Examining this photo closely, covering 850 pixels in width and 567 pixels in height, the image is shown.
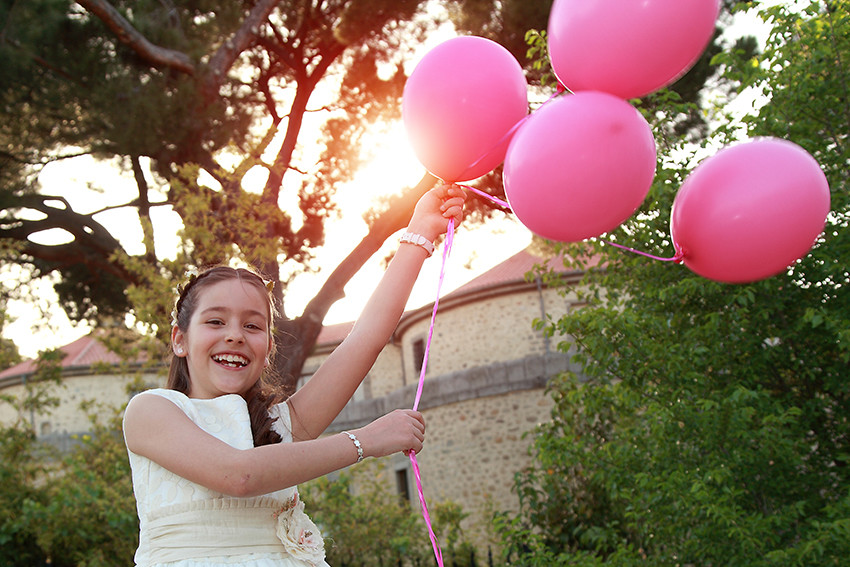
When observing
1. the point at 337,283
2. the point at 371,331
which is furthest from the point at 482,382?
the point at 371,331

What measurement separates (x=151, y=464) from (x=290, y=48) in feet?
29.5

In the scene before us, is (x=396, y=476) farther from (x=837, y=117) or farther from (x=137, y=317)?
(x=837, y=117)

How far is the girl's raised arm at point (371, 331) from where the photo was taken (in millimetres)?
2041

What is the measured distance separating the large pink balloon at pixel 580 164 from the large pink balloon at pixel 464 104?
215mm

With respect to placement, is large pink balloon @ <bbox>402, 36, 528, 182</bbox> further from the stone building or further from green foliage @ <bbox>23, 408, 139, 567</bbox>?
the stone building

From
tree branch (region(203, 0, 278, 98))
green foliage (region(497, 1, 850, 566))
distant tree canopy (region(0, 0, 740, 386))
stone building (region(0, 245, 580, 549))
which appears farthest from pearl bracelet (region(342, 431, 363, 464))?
stone building (region(0, 245, 580, 549))

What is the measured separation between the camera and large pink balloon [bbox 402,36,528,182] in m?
1.94

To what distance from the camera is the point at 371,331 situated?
2.07m

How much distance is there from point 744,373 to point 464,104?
2.87m

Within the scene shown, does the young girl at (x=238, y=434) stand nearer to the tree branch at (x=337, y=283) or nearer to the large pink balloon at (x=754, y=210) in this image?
the large pink balloon at (x=754, y=210)

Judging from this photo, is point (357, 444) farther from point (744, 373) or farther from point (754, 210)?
point (744, 373)

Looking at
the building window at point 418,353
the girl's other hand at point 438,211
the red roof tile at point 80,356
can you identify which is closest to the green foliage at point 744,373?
the girl's other hand at point 438,211

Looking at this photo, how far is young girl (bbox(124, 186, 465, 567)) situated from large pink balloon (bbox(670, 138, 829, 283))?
Result: 63 cm

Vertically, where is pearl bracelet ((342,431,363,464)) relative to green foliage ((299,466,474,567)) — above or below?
below
